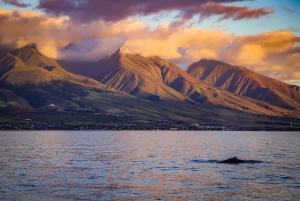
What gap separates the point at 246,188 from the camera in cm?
6519

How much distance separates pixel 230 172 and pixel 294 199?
27.1m

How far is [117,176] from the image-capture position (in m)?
77.1

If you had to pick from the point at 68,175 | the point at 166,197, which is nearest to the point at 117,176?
the point at 68,175

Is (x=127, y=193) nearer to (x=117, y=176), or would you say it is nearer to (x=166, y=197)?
(x=166, y=197)

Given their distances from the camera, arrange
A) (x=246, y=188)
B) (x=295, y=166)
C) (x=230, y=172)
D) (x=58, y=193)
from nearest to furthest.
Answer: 1. (x=58, y=193)
2. (x=246, y=188)
3. (x=230, y=172)
4. (x=295, y=166)

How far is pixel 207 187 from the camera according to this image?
65.6 metres

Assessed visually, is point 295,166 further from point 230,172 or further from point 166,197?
point 166,197

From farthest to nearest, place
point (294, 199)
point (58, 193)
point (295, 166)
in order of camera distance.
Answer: point (295, 166), point (58, 193), point (294, 199)

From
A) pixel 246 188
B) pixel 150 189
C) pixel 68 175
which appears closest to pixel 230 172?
pixel 246 188

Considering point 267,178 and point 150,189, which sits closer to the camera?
point 150,189

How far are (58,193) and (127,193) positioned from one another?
9.81 m

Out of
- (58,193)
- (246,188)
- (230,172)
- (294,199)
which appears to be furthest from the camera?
(230,172)

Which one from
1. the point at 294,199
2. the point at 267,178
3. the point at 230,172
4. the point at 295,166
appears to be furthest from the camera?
the point at 295,166

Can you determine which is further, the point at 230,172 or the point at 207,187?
the point at 230,172
